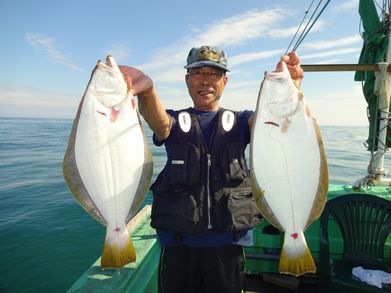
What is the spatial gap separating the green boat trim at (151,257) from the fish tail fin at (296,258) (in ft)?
4.91

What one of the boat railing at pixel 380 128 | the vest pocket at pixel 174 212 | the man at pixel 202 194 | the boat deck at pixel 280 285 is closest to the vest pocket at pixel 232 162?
the man at pixel 202 194

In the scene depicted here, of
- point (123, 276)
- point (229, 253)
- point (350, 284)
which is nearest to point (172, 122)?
point (229, 253)

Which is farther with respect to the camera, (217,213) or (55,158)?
(55,158)

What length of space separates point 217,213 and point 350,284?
160 centimetres

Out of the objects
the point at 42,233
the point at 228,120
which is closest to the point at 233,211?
the point at 228,120

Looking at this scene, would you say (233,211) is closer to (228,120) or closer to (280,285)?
(228,120)

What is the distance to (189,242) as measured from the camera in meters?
2.52

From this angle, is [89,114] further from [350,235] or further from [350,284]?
[350,235]

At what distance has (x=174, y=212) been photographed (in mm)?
2473

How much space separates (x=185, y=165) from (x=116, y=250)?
3.04 ft

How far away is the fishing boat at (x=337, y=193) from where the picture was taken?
3424mm

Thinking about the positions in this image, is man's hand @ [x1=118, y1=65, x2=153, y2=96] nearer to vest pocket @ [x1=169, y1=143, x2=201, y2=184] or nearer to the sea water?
vest pocket @ [x1=169, y1=143, x2=201, y2=184]

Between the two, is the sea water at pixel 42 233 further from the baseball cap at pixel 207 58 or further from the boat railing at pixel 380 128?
the boat railing at pixel 380 128

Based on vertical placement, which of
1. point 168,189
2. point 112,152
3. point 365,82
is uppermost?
point 365,82
